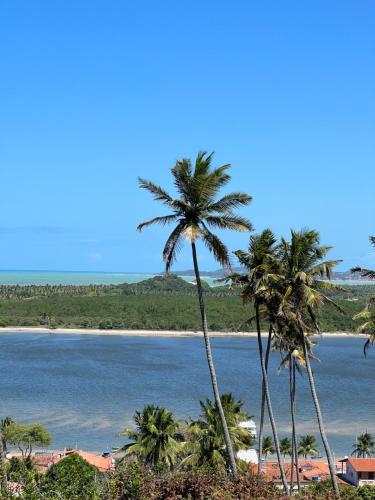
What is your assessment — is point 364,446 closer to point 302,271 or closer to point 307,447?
point 307,447

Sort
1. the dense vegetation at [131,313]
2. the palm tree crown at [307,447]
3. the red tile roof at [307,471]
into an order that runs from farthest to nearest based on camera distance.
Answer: the dense vegetation at [131,313] < the palm tree crown at [307,447] < the red tile roof at [307,471]

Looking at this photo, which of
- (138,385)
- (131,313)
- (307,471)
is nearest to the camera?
(307,471)

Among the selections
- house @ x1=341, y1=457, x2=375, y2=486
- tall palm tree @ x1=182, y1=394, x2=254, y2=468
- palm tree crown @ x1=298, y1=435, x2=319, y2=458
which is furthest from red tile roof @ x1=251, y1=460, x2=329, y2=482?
tall palm tree @ x1=182, y1=394, x2=254, y2=468

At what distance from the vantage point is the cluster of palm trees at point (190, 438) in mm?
22062

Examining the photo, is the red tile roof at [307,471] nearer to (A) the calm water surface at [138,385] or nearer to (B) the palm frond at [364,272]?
(A) the calm water surface at [138,385]

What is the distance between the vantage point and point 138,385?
76.3 metres

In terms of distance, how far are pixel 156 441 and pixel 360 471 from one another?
1952 cm

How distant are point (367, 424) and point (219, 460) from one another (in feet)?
133

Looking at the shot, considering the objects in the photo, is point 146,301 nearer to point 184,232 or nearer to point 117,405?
point 117,405

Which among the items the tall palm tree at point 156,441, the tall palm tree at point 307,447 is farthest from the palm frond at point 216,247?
the tall palm tree at point 307,447

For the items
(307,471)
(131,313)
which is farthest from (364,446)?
(131,313)

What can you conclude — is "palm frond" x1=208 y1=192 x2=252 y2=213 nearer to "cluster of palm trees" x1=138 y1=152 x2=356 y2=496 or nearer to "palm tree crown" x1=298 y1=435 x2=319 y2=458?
"cluster of palm trees" x1=138 y1=152 x2=356 y2=496

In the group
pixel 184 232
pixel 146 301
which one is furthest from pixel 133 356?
pixel 184 232

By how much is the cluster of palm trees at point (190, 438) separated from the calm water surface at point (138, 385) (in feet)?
78.3
